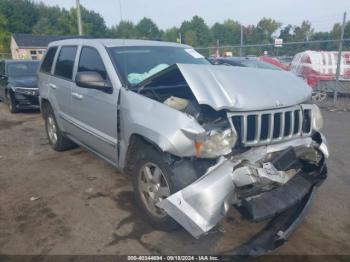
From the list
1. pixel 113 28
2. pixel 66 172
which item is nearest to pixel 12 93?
pixel 66 172

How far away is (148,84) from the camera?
3.32 metres

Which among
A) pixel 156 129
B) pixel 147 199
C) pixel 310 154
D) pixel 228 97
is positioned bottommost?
pixel 147 199

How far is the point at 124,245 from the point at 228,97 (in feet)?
5.42

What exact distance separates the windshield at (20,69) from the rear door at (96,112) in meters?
7.15

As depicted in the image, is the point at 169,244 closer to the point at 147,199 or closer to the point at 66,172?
the point at 147,199

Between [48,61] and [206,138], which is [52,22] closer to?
[48,61]

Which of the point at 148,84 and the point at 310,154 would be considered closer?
the point at 310,154

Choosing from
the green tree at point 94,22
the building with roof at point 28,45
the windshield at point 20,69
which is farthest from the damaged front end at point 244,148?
the green tree at point 94,22

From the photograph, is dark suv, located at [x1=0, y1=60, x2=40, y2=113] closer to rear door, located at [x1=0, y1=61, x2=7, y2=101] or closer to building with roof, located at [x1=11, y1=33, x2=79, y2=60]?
A: rear door, located at [x1=0, y1=61, x2=7, y2=101]

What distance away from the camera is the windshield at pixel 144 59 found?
3541 millimetres

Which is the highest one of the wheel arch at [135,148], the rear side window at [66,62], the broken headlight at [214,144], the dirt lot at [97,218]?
the rear side window at [66,62]

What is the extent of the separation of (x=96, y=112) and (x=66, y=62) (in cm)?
148

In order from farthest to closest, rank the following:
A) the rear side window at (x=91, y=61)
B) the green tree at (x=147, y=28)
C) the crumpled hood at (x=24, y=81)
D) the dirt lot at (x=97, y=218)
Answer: the green tree at (x=147, y=28)
the crumpled hood at (x=24, y=81)
the rear side window at (x=91, y=61)
the dirt lot at (x=97, y=218)

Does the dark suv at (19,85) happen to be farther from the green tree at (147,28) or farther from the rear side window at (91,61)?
the green tree at (147,28)
